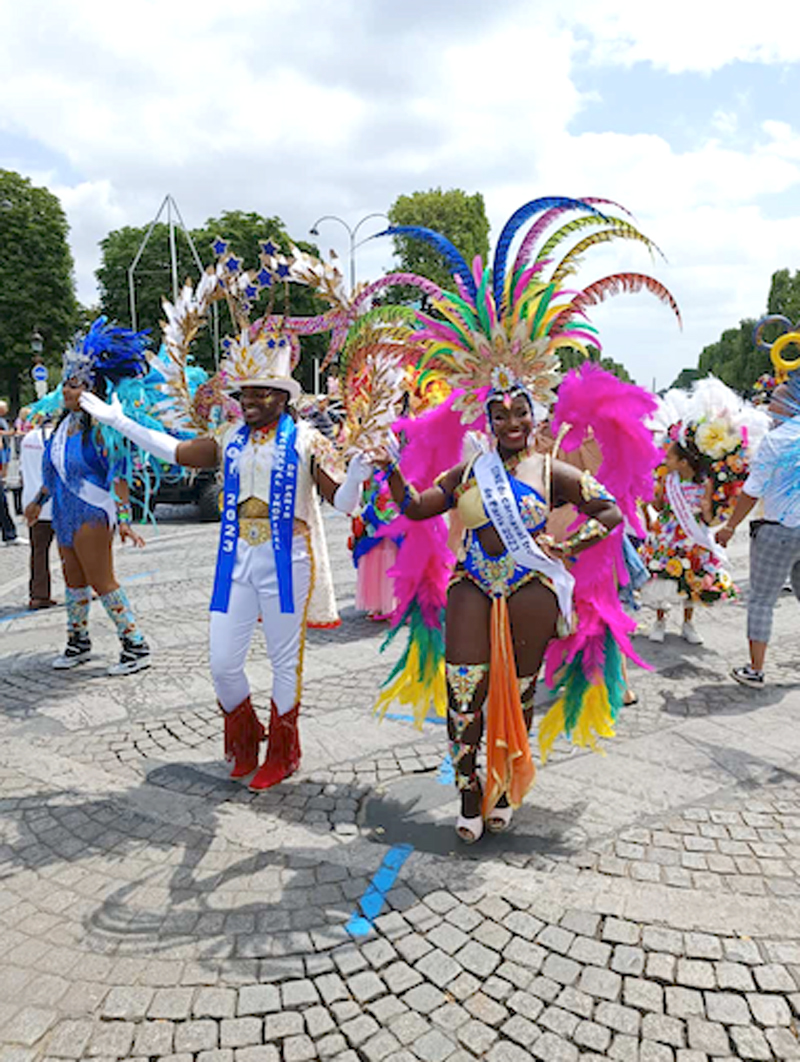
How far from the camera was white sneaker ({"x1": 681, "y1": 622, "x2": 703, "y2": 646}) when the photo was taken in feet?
20.3

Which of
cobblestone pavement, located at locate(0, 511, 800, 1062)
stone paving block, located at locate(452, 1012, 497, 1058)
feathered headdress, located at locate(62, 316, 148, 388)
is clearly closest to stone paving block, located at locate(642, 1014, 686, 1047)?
cobblestone pavement, located at locate(0, 511, 800, 1062)

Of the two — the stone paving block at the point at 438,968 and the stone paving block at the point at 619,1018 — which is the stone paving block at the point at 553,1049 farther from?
the stone paving block at the point at 438,968

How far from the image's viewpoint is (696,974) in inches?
94.0

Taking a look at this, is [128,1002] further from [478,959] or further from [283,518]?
[283,518]

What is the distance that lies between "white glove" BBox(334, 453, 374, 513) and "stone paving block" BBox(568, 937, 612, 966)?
1.91 meters

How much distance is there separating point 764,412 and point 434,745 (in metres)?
3.69

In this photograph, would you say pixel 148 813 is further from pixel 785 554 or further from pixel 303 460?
pixel 785 554

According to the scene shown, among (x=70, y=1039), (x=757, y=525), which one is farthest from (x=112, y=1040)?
(x=757, y=525)

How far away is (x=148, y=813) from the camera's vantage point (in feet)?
11.2

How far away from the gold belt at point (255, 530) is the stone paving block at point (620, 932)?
206 centimetres

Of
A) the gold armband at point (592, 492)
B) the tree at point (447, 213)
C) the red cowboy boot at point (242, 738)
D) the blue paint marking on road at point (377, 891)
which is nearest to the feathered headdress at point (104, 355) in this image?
the red cowboy boot at point (242, 738)

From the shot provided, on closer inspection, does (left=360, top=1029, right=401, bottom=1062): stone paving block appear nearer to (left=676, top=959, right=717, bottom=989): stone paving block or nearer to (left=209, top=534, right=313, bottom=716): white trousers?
(left=676, top=959, right=717, bottom=989): stone paving block

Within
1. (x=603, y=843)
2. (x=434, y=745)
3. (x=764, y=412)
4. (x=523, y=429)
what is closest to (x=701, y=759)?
(x=603, y=843)

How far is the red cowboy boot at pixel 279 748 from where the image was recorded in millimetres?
3709
